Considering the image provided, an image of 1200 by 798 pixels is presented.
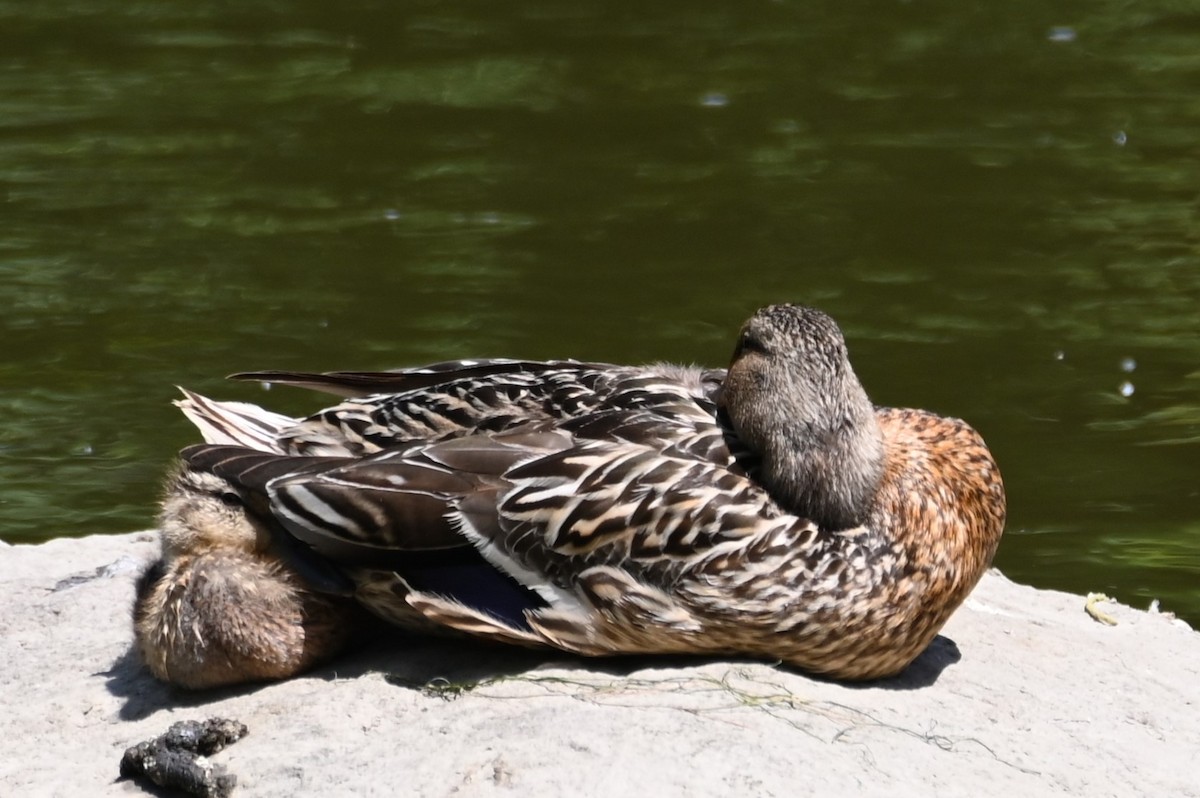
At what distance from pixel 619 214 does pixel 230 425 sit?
675cm

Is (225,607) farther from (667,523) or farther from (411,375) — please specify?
(667,523)

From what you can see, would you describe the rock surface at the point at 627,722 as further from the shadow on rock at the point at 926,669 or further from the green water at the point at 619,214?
the green water at the point at 619,214

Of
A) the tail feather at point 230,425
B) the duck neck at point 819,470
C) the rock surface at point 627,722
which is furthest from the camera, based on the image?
the tail feather at point 230,425

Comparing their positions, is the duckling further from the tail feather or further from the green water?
the green water

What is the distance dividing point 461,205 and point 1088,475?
208 inches

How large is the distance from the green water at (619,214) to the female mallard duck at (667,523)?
2.94 m

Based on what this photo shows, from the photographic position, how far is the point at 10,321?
1184 centimetres

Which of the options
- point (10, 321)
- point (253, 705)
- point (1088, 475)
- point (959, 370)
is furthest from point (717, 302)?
point (253, 705)

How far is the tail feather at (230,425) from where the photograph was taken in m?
6.81

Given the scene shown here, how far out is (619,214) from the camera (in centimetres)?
1333

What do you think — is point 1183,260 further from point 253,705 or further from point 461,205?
point 253,705

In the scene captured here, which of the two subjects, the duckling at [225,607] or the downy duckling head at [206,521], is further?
the downy duckling head at [206,521]

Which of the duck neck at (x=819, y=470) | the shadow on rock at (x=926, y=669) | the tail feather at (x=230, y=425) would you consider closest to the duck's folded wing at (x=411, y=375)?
the tail feather at (x=230, y=425)

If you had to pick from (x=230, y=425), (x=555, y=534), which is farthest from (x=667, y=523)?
(x=230, y=425)
